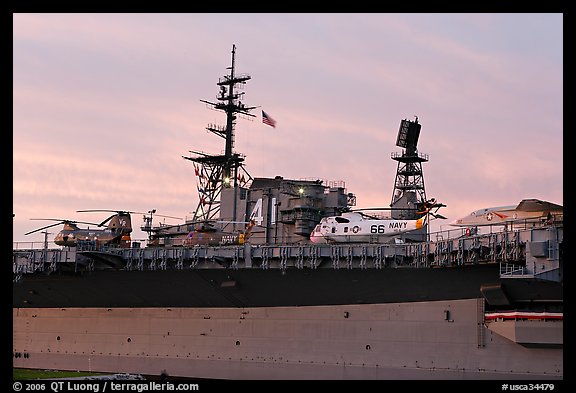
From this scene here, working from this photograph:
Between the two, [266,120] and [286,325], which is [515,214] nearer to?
[286,325]

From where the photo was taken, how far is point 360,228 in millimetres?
28859

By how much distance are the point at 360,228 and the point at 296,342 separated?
16.7 feet

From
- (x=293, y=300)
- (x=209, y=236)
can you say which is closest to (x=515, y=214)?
(x=293, y=300)

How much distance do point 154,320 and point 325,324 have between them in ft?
24.1

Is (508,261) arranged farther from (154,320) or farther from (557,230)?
(154,320)

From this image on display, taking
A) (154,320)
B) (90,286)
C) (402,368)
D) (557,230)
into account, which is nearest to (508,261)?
(557,230)

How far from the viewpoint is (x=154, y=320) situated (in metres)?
29.8

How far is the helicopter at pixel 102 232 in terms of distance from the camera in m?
32.3

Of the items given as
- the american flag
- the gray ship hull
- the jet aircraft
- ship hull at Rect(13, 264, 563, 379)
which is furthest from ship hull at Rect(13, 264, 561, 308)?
A: the american flag

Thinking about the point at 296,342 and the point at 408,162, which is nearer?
the point at 296,342

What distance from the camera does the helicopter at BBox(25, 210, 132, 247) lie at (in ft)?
106
